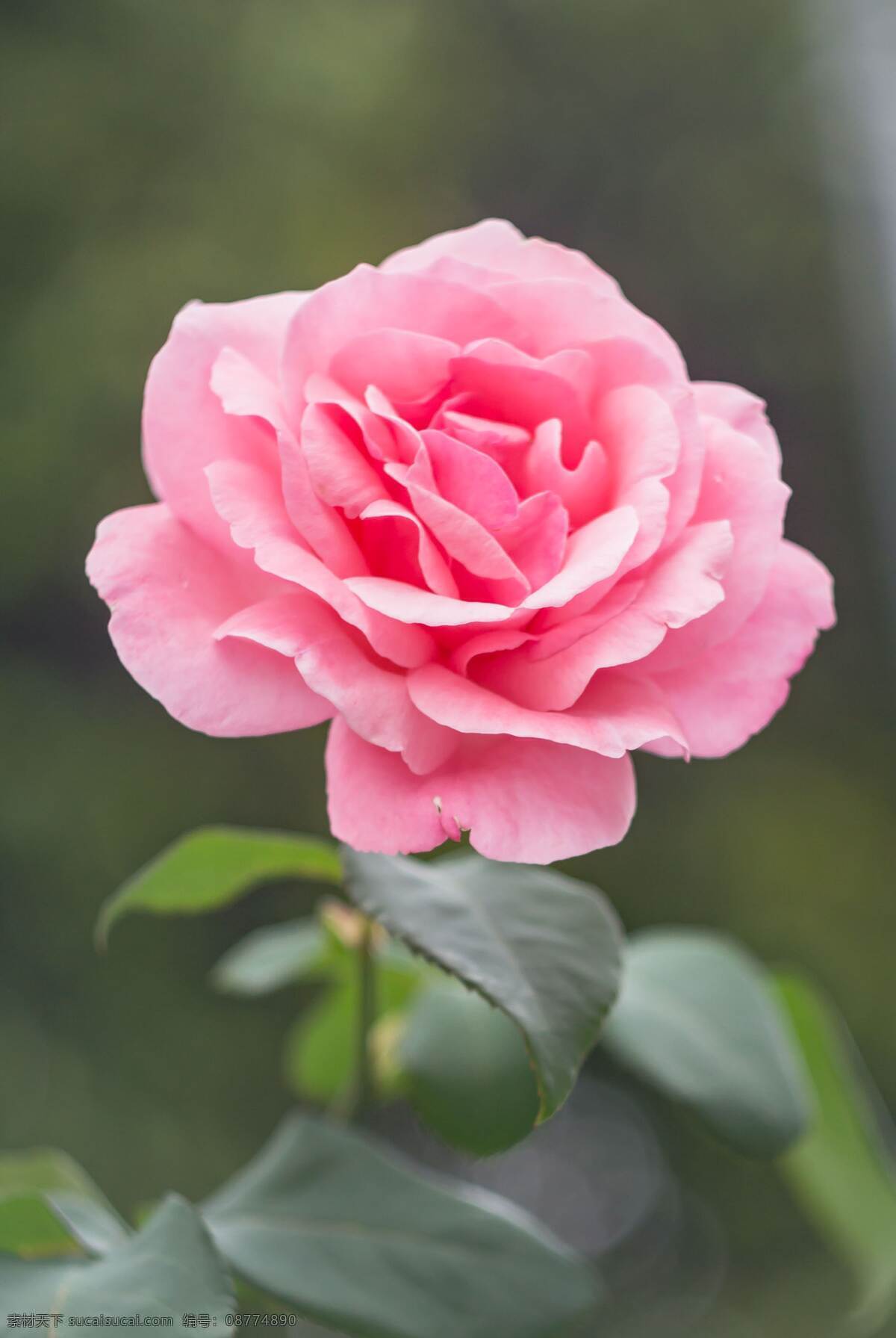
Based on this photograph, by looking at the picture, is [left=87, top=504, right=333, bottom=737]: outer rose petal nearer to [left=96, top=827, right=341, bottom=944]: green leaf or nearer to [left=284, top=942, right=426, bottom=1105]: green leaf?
[left=96, top=827, right=341, bottom=944]: green leaf

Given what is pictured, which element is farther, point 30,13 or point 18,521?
point 30,13

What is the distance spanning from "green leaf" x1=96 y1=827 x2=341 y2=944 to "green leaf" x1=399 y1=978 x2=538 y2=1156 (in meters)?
0.07

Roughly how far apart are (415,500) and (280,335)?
0.25 feet

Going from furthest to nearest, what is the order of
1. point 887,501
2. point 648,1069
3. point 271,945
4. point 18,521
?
point 887,501, point 18,521, point 271,945, point 648,1069

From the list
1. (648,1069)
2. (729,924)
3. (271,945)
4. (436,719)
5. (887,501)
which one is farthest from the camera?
(887,501)

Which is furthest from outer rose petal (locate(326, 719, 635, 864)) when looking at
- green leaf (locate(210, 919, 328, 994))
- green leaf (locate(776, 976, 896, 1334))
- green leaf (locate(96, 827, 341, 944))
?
green leaf (locate(776, 976, 896, 1334))

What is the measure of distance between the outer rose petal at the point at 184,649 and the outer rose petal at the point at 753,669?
0.30ft

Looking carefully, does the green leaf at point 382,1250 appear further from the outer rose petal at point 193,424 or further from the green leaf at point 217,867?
the outer rose petal at point 193,424

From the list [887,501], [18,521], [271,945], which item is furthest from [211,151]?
[271,945]

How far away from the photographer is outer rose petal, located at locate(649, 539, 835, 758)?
0.28 metres

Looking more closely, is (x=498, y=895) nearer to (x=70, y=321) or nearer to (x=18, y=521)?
(x=18, y=521)

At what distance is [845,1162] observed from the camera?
1.78ft

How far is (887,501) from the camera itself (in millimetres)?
1882

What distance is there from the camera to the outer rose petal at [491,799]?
0.25 metres
